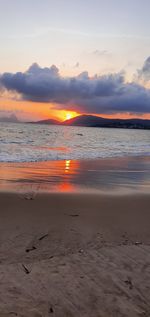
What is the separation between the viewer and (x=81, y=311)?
371cm

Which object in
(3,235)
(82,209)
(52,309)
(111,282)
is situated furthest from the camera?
(82,209)

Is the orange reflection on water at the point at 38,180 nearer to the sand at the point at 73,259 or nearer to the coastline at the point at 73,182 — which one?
the coastline at the point at 73,182

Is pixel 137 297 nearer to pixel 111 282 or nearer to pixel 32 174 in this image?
pixel 111 282

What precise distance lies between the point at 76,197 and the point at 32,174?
13.9ft

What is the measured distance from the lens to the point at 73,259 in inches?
195

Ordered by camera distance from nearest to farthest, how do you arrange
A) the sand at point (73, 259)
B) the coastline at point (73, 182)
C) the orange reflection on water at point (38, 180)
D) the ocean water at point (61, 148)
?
the sand at point (73, 259)
the coastline at point (73, 182)
the orange reflection on water at point (38, 180)
the ocean water at point (61, 148)

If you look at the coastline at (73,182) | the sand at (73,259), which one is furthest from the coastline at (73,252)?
the coastline at (73,182)

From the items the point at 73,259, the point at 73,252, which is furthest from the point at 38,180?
the point at 73,259

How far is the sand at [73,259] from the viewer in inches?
151

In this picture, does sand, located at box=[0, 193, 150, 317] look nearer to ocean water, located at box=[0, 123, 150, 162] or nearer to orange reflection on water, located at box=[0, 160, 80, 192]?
orange reflection on water, located at box=[0, 160, 80, 192]

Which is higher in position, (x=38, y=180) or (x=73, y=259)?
(x=38, y=180)

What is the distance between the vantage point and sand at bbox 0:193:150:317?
3.83 meters

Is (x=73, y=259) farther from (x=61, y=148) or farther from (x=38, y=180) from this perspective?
(x=61, y=148)

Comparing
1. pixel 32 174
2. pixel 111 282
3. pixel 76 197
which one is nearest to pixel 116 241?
pixel 111 282
